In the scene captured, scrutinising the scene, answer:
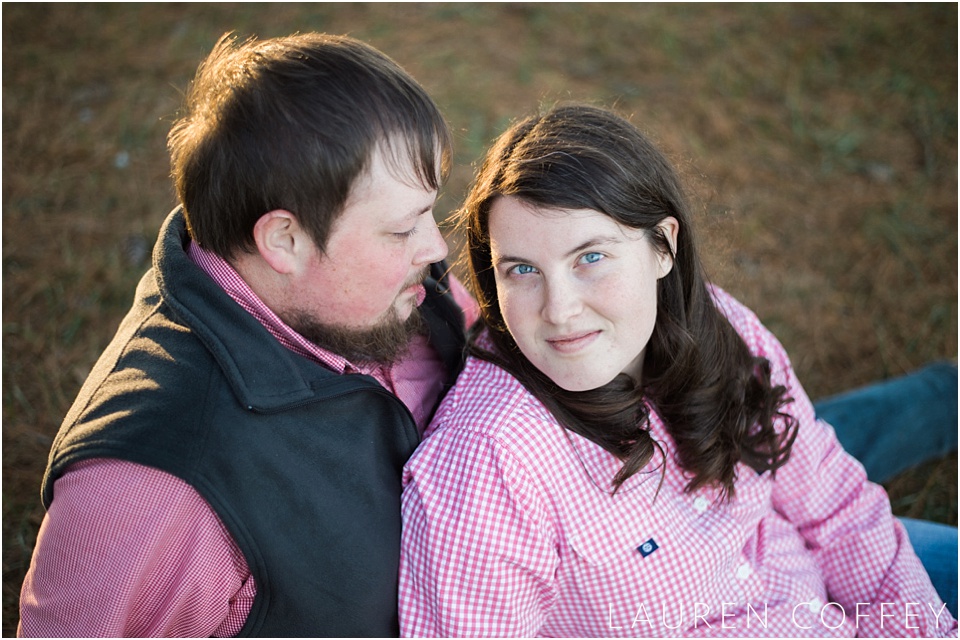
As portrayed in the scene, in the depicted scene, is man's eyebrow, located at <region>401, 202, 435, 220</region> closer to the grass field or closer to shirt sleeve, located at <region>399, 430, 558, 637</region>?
shirt sleeve, located at <region>399, 430, 558, 637</region>

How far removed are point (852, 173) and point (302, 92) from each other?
12.5 feet

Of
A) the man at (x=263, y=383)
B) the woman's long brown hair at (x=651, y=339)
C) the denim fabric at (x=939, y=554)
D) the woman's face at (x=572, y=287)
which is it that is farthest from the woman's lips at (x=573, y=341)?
the denim fabric at (x=939, y=554)

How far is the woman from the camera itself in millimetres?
1812

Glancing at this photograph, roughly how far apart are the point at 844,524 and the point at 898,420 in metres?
1.02

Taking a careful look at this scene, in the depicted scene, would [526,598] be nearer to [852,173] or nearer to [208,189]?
[208,189]

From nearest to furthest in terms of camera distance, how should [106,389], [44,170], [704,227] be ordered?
[106,389], [704,227], [44,170]

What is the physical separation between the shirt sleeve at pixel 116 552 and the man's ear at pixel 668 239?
1164mm

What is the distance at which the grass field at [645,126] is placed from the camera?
12.1ft

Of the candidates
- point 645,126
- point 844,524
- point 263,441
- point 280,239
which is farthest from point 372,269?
point 645,126

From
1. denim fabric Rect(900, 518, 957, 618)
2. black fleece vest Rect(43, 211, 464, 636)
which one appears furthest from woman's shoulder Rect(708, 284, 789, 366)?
black fleece vest Rect(43, 211, 464, 636)

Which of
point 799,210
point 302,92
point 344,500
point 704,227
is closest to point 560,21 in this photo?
point 799,210

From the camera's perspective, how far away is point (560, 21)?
5.63m

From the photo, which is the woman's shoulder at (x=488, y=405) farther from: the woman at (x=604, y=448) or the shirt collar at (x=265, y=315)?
the shirt collar at (x=265, y=315)

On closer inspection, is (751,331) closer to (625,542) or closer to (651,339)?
(651,339)
